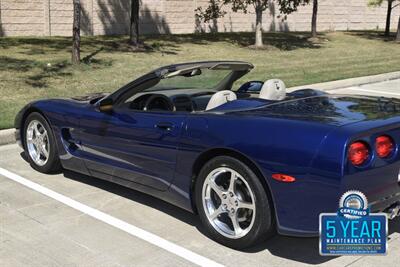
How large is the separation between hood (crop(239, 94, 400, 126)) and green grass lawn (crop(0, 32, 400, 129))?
460 centimetres

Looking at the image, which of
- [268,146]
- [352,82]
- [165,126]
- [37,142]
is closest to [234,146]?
[268,146]

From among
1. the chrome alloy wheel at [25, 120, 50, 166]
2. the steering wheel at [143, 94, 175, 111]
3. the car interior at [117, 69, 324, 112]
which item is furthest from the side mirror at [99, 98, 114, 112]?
the chrome alloy wheel at [25, 120, 50, 166]

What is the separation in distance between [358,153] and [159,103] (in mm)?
1879

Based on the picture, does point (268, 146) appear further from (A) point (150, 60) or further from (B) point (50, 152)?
(A) point (150, 60)

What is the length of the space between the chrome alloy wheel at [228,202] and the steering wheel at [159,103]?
0.87 meters

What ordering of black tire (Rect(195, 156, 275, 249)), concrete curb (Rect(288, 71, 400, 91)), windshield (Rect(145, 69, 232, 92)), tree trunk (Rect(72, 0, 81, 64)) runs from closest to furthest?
black tire (Rect(195, 156, 275, 249)), windshield (Rect(145, 69, 232, 92)), concrete curb (Rect(288, 71, 400, 91)), tree trunk (Rect(72, 0, 81, 64))

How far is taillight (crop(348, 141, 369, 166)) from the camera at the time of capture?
3.28m

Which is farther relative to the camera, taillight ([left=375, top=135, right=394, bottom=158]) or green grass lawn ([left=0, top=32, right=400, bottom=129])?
green grass lawn ([left=0, top=32, right=400, bottom=129])

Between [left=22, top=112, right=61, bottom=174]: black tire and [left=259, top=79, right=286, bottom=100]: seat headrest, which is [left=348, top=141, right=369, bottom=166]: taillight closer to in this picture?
[left=259, top=79, right=286, bottom=100]: seat headrest

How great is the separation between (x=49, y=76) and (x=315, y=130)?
901cm

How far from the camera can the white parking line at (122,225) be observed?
3.75 m

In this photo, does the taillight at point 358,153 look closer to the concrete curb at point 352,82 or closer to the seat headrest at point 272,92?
the seat headrest at point 272,92

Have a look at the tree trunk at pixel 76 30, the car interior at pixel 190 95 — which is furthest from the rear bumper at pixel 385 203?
the tree trunk at pixel 76 30

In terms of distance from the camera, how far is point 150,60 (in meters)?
15.0
